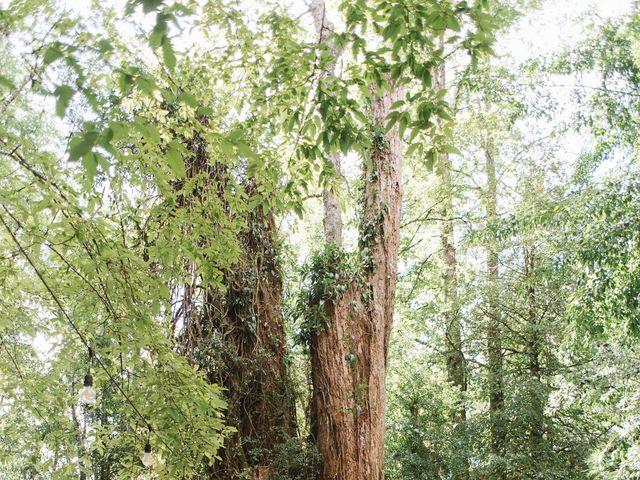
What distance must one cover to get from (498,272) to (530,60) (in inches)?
130

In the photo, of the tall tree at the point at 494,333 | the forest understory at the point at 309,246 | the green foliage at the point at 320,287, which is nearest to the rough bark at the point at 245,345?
the forest understory at the point at 309,246

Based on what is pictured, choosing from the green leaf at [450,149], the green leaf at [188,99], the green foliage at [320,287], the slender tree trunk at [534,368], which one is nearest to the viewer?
the green leaf at [188,99]

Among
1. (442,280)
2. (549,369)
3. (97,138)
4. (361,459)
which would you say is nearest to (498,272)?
(442,280)

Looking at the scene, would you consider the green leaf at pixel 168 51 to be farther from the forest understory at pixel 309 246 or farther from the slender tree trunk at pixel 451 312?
the slender tree trunk at pixel 451 312

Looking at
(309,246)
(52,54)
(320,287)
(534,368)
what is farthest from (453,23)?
(309,246)

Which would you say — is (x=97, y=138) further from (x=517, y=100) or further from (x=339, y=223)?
(x=517, y=100)

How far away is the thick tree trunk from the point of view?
14.8 feet

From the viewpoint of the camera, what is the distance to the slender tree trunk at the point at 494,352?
671cm

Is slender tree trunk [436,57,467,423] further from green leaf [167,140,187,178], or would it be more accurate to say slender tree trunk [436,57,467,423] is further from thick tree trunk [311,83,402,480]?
green leaf [167,140,187,178]

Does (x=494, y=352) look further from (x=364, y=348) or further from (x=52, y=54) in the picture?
(x=52, y=54)

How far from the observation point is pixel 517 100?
22.3 ft

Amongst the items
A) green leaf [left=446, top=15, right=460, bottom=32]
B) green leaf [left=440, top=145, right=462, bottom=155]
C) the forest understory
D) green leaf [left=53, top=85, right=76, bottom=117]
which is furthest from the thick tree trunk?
green leaf [left=53, top=85, right=76, bottom=117]

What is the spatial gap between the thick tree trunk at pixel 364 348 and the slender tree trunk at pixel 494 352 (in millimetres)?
1519

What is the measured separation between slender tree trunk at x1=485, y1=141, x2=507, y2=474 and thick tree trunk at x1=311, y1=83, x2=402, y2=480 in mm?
1519
